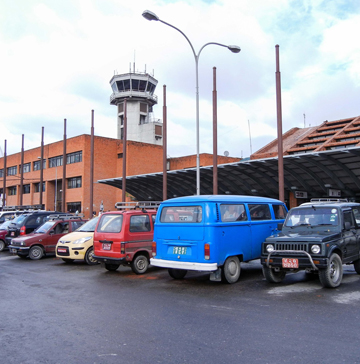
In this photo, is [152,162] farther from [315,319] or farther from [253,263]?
[315,319]

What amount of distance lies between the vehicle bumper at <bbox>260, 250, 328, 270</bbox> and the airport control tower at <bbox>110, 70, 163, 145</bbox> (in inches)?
2336

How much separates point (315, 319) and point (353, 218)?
4382 mm

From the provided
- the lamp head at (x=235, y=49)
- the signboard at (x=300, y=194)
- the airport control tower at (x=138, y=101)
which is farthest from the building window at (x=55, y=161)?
the lamp head at (x=235, y=49)

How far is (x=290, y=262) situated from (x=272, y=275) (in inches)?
35.6

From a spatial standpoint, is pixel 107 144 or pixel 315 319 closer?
pixel 315 319

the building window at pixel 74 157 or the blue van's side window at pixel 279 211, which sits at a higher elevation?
the building window at pixel 74 157

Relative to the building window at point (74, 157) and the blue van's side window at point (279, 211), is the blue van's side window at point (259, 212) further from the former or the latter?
the building window at point (74, 157)

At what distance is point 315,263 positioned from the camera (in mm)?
8000

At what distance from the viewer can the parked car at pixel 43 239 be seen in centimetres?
1573

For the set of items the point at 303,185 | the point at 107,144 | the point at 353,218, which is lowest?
the point at 353,218

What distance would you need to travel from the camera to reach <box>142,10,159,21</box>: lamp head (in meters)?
15.2

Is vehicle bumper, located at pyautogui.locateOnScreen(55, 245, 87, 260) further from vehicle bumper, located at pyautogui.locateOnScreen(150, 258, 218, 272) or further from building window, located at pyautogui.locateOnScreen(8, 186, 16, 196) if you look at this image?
building window, located at pyautogui.locateOnScreen(8, 186, 16, 196)

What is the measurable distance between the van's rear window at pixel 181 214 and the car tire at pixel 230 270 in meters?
1.27

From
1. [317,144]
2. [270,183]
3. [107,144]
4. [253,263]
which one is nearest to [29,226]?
[253,263]
